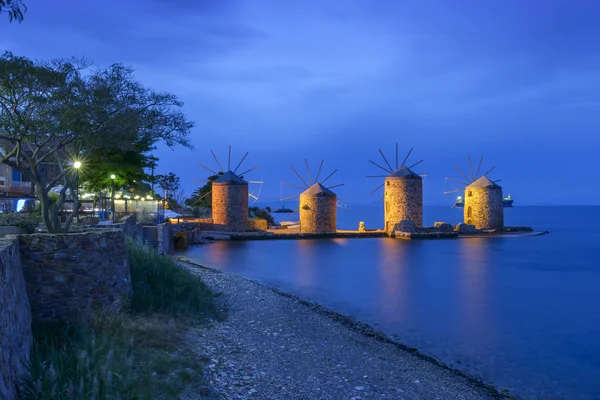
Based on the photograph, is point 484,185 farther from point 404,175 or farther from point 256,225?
point 256,225

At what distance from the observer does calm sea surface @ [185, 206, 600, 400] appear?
9016mm

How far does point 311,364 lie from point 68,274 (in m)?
3.52

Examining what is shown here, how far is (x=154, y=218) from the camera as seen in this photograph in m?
23.2

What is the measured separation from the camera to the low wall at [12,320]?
3.82m

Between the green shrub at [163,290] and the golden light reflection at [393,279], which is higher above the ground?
the green shrub at [163,290]

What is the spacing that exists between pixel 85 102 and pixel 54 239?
14.2ft

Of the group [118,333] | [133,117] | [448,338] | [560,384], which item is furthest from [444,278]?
[118,333]

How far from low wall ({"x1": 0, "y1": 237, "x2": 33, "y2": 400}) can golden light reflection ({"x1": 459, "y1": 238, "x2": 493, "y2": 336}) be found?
9379 millimetres

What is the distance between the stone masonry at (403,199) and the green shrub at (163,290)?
2412cm

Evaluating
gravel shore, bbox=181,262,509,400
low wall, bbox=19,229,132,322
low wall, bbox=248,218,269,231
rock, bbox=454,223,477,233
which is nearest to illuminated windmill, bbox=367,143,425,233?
rock, bbox=454,223,477,233

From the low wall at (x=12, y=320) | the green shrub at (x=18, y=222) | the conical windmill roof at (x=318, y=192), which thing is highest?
the conical windmill roof at (x=318, y=192)

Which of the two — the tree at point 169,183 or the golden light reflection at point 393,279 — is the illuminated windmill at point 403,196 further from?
the tree at point 169,183

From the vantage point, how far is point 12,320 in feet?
14.6

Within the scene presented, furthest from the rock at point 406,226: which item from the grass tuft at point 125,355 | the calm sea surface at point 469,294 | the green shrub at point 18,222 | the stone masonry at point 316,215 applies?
the grass tuft at point 125,355
